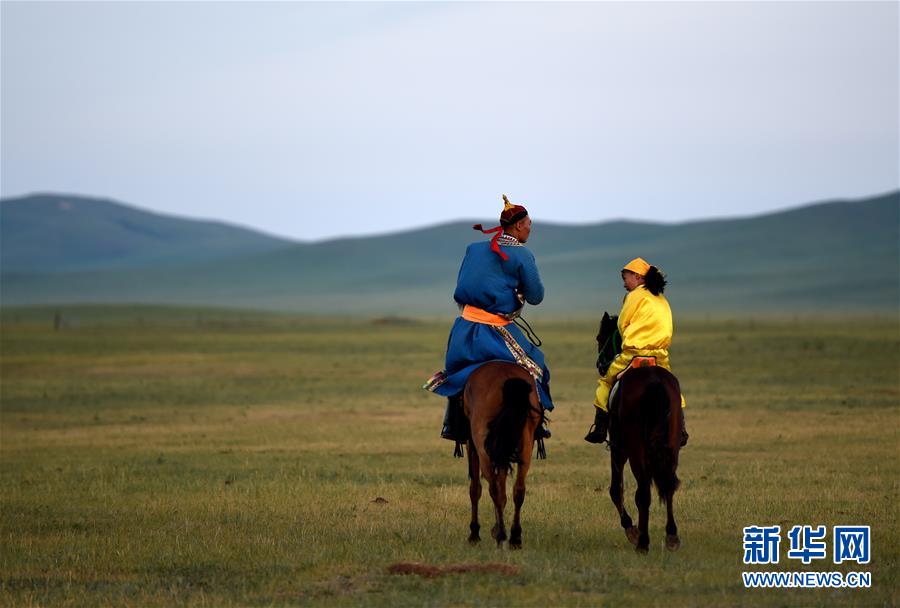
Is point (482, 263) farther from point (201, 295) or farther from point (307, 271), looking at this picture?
point (307, 271)

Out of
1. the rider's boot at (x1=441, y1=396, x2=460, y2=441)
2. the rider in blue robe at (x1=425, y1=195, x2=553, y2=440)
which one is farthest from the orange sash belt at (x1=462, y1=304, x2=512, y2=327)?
the rider's boot at (x1=441, y1=396, x2=460, y2=441)

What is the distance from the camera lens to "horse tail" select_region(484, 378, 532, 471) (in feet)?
32.3

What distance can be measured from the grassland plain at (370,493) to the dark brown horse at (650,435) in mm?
281

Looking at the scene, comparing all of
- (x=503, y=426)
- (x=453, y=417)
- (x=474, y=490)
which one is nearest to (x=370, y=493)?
(x=453, y=417)

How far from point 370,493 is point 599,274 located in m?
146

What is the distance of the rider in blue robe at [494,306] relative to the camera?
10.5 metres

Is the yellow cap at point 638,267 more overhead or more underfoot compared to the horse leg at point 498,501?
more overhead

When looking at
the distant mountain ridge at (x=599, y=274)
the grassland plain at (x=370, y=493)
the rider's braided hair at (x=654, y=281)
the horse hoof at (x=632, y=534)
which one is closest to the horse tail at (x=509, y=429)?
the grassland plain at (x=370, y=493)

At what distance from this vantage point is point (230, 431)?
21.5 m

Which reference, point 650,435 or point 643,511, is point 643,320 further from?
point 643,511

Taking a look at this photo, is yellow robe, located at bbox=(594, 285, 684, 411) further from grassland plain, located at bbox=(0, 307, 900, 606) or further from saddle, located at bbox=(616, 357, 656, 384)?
grassland plain, located at bbox=(0, 307, 900, 606)

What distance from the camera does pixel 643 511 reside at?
960cm

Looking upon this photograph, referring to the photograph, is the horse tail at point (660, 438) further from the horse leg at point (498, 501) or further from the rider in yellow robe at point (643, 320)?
the horse leg at point (498, 501)

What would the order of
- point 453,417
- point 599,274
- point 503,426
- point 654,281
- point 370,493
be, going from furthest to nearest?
point 599,274, point 370,493, point 453,417, point 654,281, point 503,426
